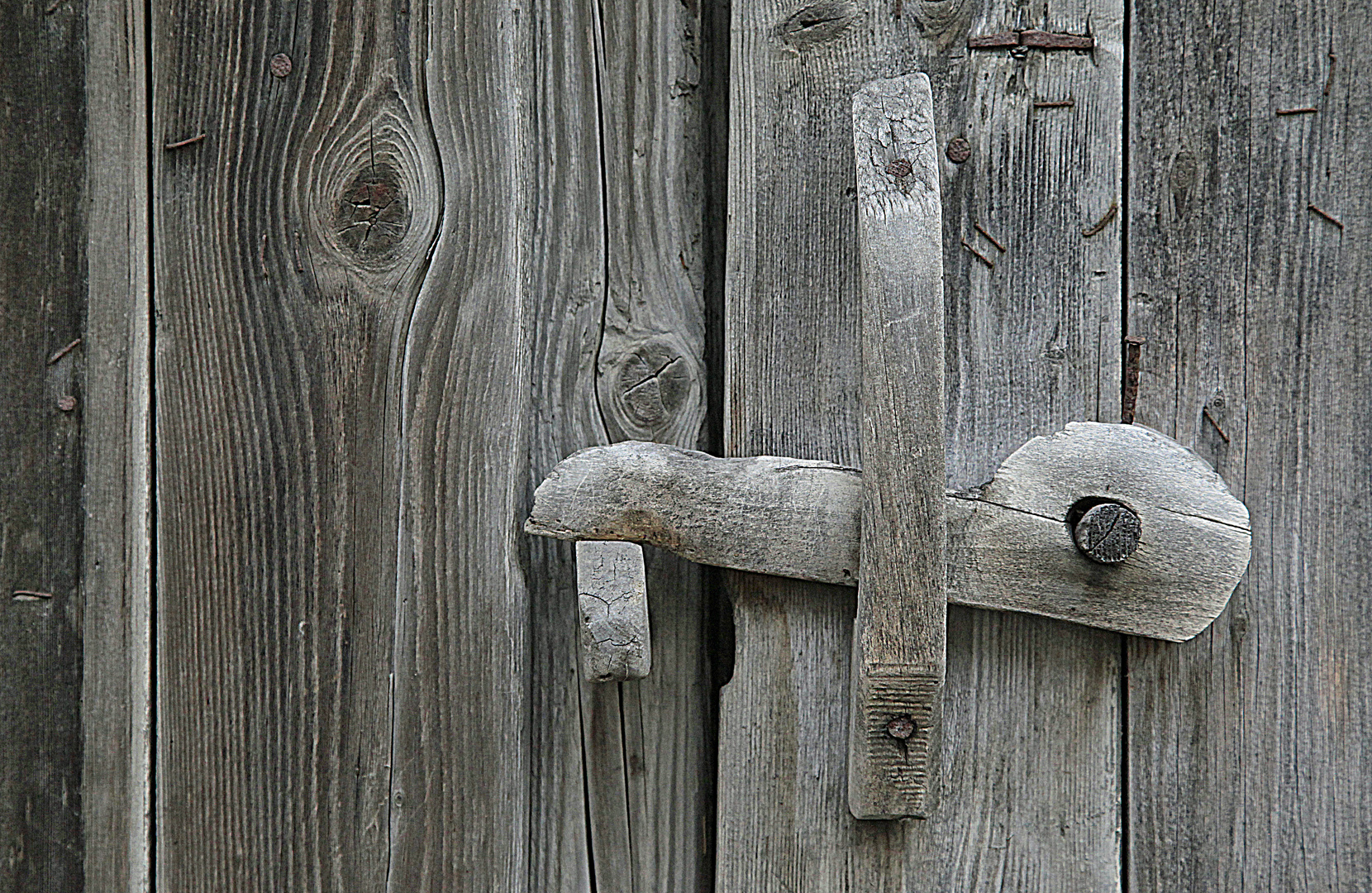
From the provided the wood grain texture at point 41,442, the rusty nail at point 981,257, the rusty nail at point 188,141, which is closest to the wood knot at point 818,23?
the rusty nail at point 981,257

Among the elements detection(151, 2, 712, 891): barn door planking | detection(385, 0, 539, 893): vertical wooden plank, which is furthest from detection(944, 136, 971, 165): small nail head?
detection(385, 0, 539, 893): vertical wooden plank

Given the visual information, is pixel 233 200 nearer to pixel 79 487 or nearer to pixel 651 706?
pixel 79 487

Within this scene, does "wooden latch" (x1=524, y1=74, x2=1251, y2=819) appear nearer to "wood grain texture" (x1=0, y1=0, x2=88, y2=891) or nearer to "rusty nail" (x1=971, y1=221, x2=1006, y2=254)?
"rusty nail" (x1=971, y1=221, x2=1006, y2=254)

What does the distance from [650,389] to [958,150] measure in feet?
1.06

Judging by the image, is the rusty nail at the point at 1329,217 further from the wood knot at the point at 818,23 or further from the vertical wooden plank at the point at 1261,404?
the wood knot at the point at 818,23

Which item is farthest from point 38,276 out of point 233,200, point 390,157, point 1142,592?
point 1142,592

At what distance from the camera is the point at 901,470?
0.71m

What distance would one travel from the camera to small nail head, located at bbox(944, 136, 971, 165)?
0.80 m

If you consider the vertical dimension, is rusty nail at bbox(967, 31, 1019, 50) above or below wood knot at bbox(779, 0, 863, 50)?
below

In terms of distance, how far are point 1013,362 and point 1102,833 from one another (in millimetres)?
390

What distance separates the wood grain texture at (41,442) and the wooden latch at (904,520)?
43cm

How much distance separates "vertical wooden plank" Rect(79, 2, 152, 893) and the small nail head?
0.69 m

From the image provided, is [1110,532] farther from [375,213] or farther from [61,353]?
[61,353]

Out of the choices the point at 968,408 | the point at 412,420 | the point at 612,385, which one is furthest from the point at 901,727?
the point at 412,420
